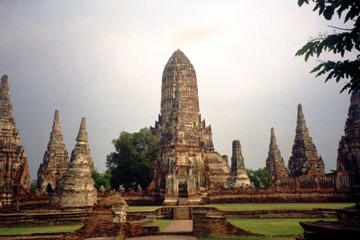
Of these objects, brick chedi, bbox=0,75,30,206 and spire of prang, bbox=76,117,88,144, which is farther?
spire of prang, bbox=76,117,88,144

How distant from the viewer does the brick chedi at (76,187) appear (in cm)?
2619

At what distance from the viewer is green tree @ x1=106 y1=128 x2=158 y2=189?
45188 millimetres

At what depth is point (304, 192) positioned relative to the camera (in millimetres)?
28906

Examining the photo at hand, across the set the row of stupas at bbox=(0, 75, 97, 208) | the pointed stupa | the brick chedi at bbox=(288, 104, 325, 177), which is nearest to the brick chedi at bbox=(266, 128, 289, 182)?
the brick chedi at bbox=(288, 104, 325, 177)

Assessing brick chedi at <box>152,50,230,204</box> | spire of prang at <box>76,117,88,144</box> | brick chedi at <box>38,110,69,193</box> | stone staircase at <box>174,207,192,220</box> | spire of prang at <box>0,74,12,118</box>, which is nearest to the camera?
stone staircase at <box>174,207,192,220</box>

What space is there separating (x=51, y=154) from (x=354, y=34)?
40413 mm

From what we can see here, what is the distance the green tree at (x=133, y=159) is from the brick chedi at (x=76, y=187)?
16708 mm

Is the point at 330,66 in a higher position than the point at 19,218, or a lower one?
higher

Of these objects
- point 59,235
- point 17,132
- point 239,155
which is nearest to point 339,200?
point 239,155

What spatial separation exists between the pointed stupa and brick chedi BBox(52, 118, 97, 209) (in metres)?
21.5

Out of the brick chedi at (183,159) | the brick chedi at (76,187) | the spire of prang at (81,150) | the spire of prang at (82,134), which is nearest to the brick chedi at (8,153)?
the brick chedi at (76,187)

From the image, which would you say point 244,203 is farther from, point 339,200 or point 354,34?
point 354,34

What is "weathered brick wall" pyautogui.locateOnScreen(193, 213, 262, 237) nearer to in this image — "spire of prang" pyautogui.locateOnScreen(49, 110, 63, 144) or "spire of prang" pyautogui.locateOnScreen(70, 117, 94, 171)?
"spire of prang" pyautogui.locateOnScreen(70, 117, 94, 171)

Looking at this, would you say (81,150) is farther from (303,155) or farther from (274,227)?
(303,155)
